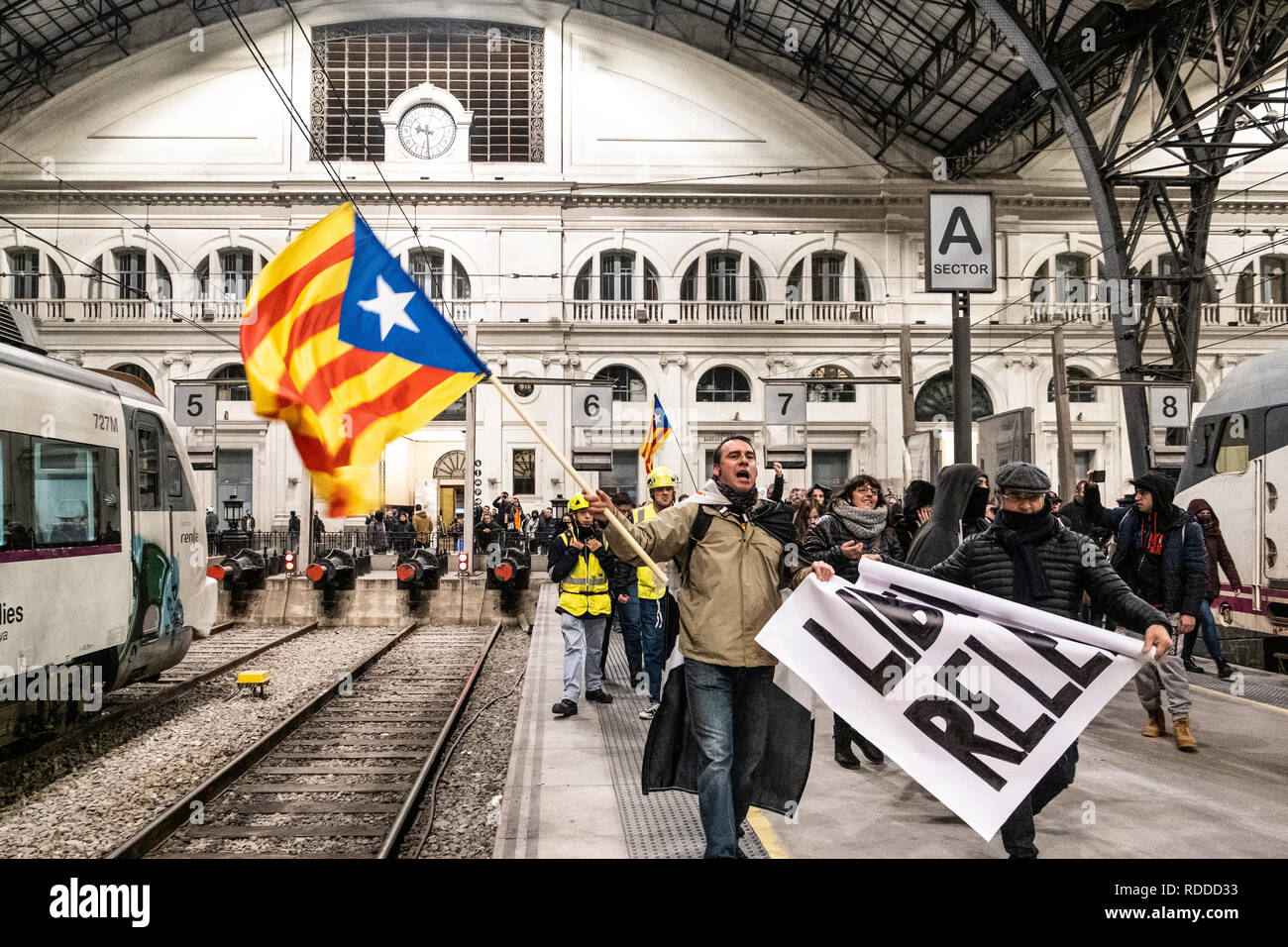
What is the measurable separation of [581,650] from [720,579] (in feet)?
15.4

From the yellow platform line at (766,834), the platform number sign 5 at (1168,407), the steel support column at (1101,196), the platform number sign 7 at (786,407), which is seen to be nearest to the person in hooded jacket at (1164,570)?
the yellow platform line at (766,834)

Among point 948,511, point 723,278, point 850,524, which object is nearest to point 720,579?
point 948,511

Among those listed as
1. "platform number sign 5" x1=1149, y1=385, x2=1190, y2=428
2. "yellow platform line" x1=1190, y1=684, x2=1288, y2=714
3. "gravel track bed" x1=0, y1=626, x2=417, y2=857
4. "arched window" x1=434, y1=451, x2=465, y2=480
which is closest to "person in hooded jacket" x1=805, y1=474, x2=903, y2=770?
"yellow platform line" x1=1190, y1=684, x2=1288, y2=714

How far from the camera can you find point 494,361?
1329 inches

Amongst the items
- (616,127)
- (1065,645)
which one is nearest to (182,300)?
(616,127)

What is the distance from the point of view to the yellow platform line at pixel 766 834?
4.67 m

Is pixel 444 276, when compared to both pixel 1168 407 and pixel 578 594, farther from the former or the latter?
pixel 578 594

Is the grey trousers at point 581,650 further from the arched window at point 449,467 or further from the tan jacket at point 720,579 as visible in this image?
the arched window at point 449,467

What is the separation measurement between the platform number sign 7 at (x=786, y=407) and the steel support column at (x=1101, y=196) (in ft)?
29.3

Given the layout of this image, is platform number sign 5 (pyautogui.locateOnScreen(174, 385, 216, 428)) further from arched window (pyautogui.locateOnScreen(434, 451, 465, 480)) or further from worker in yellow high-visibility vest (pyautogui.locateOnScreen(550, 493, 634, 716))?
worker in yellow high-visibility vest (pyautogui.locateOnScreen(550, 493, 634, 716))

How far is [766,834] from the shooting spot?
4.99 metres

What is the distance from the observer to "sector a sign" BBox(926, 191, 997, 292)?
29.3 feet

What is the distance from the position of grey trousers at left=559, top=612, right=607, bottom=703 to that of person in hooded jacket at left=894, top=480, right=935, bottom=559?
2.95 meters
